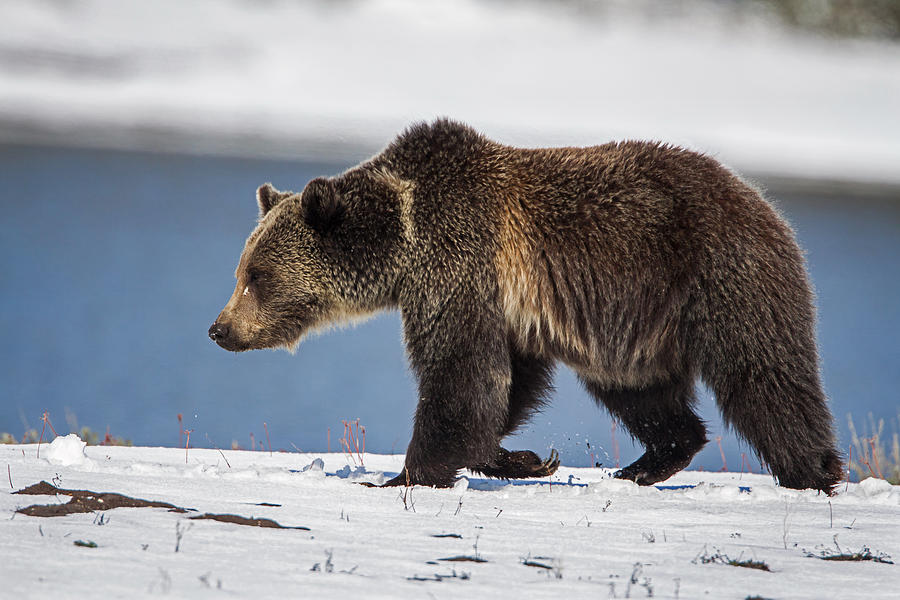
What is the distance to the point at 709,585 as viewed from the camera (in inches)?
116

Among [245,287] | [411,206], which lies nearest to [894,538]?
[411,206]

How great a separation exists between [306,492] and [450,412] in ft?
3.75

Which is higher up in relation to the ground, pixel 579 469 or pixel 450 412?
pixel 450 412

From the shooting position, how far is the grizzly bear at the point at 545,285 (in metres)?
5.18

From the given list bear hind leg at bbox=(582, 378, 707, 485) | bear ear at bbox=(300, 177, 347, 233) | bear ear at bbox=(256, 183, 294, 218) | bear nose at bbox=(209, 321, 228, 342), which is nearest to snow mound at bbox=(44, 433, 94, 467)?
bear nose at bbox=(209, 321, 228, 342)

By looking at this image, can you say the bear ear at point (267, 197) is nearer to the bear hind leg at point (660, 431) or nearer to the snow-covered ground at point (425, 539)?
the snow-covered ground at point (425, 539)

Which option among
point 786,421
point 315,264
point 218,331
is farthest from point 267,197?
point 786,421

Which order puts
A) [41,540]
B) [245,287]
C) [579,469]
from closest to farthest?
[41,540] < [245,287] < [579,469]

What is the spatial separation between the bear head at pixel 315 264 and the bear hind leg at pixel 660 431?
67.6 inches

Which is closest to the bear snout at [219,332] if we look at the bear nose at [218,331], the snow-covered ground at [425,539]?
the bear nose at [218,331]

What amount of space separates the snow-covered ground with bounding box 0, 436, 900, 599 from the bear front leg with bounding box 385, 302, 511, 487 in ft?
0.87

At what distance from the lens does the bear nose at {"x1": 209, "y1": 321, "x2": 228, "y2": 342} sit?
5.93 m

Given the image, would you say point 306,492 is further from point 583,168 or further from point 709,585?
point 583,168

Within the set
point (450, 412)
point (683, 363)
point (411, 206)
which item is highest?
point (411, 206)
